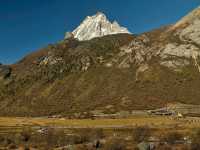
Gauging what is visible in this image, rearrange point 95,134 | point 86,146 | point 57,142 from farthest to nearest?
point 95,134
point 57,142
point 86,146

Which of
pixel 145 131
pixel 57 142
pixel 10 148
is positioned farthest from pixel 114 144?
pixel 145 131

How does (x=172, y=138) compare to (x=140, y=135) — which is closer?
(x=172, y=138)

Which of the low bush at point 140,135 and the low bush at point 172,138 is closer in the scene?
the low bush at point 172,138

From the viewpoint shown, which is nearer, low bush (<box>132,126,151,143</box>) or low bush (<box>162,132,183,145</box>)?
low bush (<box>162,132,183,145</box>)

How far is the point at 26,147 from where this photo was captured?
77.8 metres

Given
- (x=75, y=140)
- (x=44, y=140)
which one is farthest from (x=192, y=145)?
(x=44, y=140)

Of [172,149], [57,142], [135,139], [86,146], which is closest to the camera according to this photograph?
[172,149]

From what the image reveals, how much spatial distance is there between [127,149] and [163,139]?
60.4 ft

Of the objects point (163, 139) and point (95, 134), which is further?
point (95, 134)

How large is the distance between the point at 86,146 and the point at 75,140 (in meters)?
11.6

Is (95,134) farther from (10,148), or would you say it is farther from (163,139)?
(10,148)

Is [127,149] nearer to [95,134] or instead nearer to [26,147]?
[26,147]

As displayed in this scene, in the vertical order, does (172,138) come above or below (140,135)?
below

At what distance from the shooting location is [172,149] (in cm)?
7131
